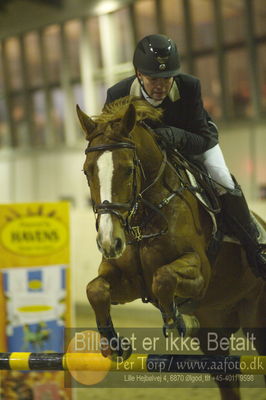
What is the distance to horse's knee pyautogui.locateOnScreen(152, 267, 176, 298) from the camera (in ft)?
9.37

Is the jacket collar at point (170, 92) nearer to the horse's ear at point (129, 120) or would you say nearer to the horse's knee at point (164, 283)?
the horse's ear at point (129, 120)

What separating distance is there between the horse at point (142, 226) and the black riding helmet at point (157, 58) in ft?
0.59

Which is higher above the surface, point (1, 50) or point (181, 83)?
point (1, 50)

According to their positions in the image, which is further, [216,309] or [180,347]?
[180,347]

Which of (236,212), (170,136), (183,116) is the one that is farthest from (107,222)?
(236,212)

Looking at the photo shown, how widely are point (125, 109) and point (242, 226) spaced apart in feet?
3.42

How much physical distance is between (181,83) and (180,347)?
2.63 metres

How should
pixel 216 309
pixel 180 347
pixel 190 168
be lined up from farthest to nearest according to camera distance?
pixel 180 347
pixel 216 309
pixel 190 168

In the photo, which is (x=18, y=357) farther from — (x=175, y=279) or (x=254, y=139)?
(x=254, y=139)

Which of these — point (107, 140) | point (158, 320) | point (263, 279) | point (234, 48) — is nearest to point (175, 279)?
point (107, 140)

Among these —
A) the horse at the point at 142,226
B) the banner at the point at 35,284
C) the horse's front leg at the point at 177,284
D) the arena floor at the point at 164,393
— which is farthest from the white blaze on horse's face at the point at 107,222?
the arena floor at the point at 164,393

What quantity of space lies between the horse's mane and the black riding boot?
69 centimetres

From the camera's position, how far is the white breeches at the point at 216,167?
361 centimetres

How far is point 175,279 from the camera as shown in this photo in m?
2.87
